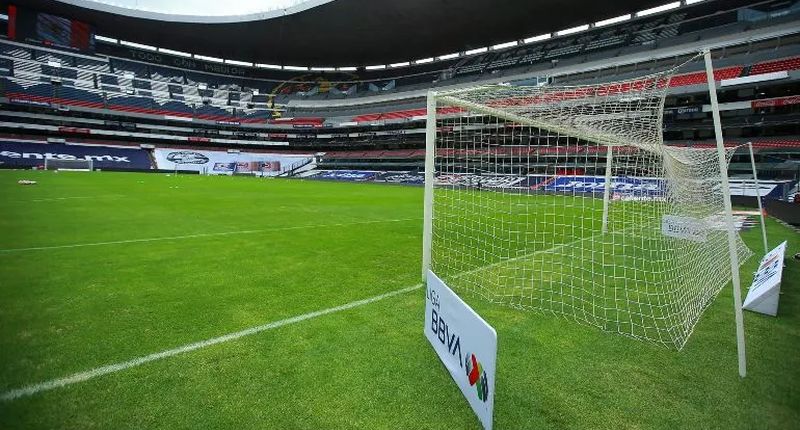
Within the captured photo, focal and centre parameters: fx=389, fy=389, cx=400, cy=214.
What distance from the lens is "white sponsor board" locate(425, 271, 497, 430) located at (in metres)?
1.96

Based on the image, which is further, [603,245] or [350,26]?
[350,26]

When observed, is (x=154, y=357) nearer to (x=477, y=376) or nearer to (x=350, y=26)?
(x=477, y=376)

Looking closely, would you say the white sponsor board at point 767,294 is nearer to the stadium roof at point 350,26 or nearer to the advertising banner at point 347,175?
the stadium roof at point 350,26

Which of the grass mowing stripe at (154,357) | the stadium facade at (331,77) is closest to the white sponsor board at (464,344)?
the grass mowing stripe at (154,357)

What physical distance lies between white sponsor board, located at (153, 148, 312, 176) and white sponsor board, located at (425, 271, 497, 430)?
5393 centimetres

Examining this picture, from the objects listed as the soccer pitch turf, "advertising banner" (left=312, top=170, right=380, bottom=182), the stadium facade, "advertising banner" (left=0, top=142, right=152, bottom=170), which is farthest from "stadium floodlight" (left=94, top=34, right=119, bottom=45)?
the soccer pitch turf

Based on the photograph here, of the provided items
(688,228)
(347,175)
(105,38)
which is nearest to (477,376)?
(688,228)

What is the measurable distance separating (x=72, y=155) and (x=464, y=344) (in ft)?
184

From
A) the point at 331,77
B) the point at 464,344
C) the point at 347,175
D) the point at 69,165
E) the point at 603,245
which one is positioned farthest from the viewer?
the point at 331,77

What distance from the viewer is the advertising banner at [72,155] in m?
39.5

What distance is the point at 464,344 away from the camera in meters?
2.34

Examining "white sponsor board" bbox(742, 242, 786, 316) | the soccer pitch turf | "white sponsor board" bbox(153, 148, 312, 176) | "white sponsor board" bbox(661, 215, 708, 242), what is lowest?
the soccer pitch turf

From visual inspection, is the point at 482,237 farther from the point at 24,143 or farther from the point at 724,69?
the point at 24,143

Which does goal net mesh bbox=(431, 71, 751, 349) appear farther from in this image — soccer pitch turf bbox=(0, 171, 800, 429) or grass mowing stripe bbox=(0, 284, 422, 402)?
grass mowing stripe bbox=(0, 284, 422, 402)
